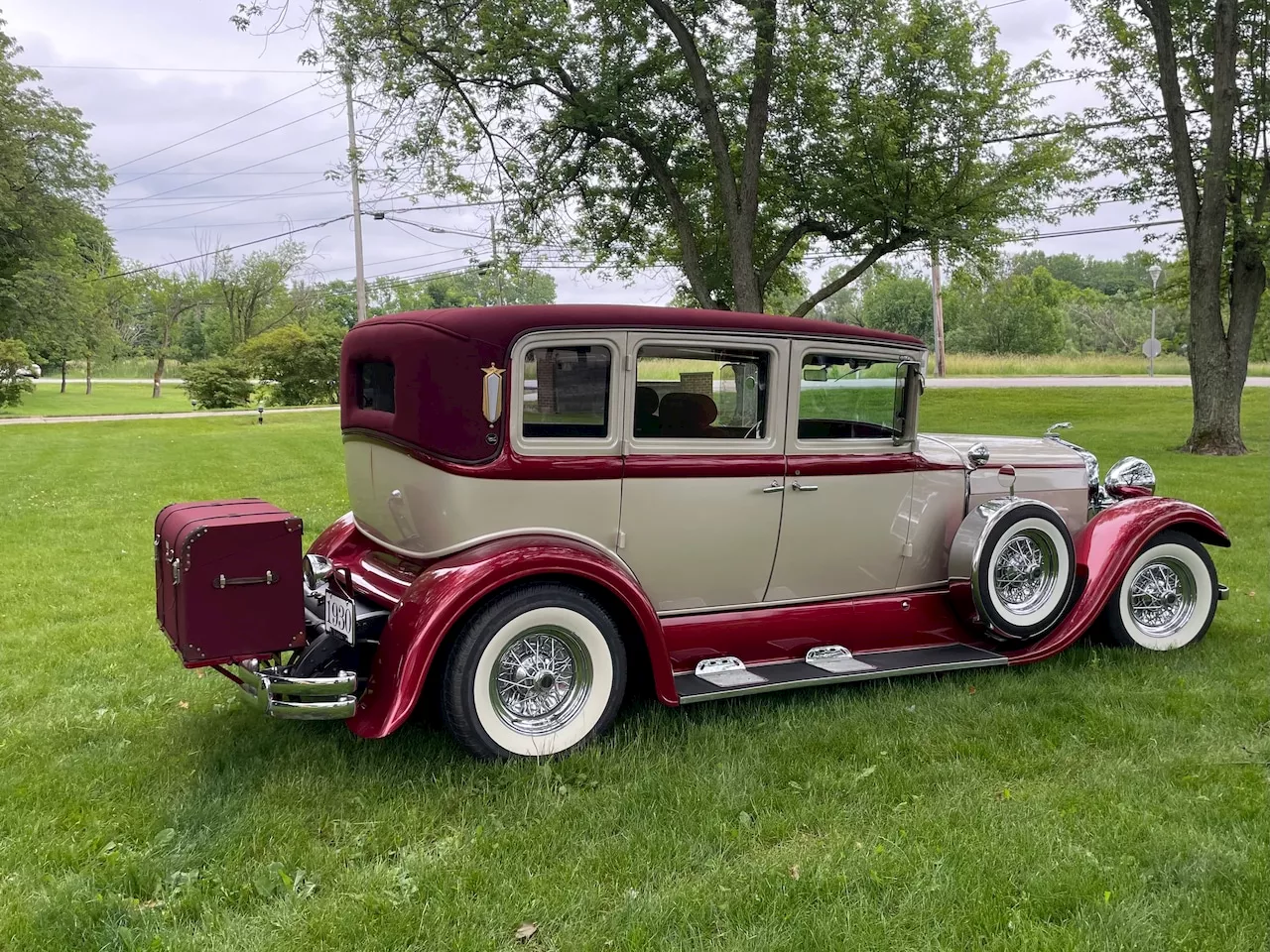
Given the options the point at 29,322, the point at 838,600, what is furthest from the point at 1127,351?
the point at 838,600

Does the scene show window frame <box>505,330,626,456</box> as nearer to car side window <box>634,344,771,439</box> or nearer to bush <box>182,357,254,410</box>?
car side window <box>634,344,771,439</box>

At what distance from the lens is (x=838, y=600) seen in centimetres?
475

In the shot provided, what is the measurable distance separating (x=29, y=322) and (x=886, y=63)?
1255 inches

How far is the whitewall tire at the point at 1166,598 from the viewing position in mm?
5348

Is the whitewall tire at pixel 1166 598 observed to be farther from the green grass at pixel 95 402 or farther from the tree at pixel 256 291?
the tree at pixel 256 291

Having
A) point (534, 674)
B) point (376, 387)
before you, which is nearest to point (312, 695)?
point (534, 674)

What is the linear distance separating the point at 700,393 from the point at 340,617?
1.87 metres

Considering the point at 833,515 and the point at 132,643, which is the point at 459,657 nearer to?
the point at 833,515

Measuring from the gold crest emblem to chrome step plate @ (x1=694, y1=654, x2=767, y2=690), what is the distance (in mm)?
1510

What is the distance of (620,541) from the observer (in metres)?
4.15

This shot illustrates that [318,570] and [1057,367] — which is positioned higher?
[1057,367]

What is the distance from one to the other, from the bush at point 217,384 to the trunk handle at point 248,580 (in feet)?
117

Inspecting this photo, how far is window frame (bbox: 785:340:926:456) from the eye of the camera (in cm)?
446

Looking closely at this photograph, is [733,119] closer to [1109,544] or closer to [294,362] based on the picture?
[1109,544]
